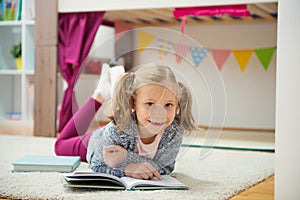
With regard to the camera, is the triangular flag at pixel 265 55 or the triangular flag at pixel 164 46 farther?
the triangular flag at pixel 265 55

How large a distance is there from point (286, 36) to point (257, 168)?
2.08 feet

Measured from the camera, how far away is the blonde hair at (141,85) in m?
1.24

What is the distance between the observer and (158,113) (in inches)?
47.9

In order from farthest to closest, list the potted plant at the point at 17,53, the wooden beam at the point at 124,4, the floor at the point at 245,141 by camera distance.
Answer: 1. the potted plant at the point at 17,53
2. the wooden beam at the point at 124,4
3. the floor at the point at 245,141

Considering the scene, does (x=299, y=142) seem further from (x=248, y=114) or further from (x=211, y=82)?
(x=248, y=114)

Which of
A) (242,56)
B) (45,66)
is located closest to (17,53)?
(45,66)

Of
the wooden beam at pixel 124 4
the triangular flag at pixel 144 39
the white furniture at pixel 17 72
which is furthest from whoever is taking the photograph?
the white furniture at pixel 17 72

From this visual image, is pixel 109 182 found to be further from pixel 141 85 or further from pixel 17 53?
pixel 17 53

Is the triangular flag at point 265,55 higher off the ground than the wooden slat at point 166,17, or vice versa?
the wooden slat at point 166,17

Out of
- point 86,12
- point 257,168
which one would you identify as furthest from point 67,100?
point 257,168

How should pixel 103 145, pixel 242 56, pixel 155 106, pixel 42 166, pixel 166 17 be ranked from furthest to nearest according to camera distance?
pixel 242 56, pixel 166 17, pixel 42 166, pixel 103 145, pixel 155 106

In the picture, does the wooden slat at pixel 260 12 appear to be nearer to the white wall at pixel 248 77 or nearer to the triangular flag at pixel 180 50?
the white wall at pixel 248 77

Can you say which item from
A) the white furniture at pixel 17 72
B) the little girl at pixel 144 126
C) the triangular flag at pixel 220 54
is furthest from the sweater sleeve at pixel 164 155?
the triangular flag at pixel 220 54

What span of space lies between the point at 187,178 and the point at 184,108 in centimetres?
24
